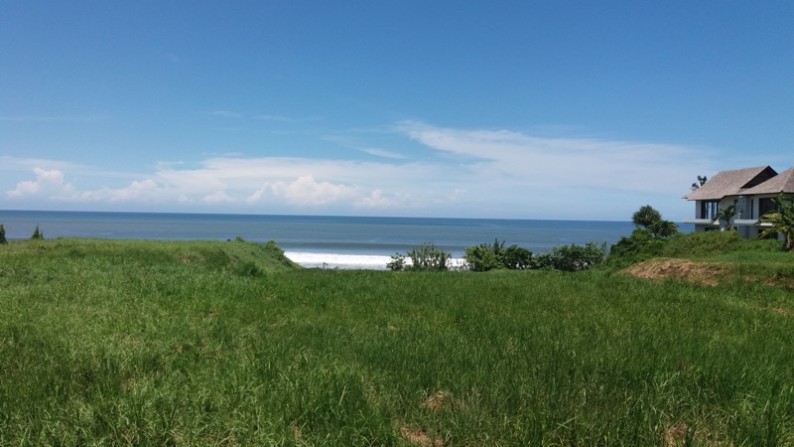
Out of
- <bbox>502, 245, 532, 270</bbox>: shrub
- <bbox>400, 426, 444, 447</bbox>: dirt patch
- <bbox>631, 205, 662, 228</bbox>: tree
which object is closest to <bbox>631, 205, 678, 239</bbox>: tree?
<bbox>631, 205, 662, 228</bbox>: tree

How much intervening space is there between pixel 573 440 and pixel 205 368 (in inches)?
184

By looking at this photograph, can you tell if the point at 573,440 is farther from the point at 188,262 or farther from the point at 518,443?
the point at 188,262

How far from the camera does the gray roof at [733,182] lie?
49.2 metres

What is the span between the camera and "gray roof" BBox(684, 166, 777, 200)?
4922 cm

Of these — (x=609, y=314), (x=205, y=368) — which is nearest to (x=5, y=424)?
(x=205, y=368)

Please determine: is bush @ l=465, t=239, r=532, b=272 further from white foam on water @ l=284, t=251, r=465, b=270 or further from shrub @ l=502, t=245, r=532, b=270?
white foam on water @ l=284, t=251, r=465, b=270

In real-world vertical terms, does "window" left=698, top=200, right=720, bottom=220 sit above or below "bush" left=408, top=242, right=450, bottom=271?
above

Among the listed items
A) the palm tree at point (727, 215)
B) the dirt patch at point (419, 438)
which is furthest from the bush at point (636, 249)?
the dirt patch at point (419, 438)

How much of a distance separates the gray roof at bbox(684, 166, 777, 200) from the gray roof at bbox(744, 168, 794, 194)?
2.12 metres

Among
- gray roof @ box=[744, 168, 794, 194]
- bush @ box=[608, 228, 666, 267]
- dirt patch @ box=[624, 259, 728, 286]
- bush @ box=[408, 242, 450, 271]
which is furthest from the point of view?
bush @ box=[408, 242, 450, 271]

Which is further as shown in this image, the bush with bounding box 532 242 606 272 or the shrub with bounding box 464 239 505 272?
the bush with bounding box 532 242 606 272

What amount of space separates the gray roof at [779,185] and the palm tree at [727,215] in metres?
3.18

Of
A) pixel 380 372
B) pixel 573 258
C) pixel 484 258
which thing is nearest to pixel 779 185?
pixel 573 258

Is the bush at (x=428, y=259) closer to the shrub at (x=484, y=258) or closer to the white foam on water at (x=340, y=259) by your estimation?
the shrub at (x=484, y=258)
